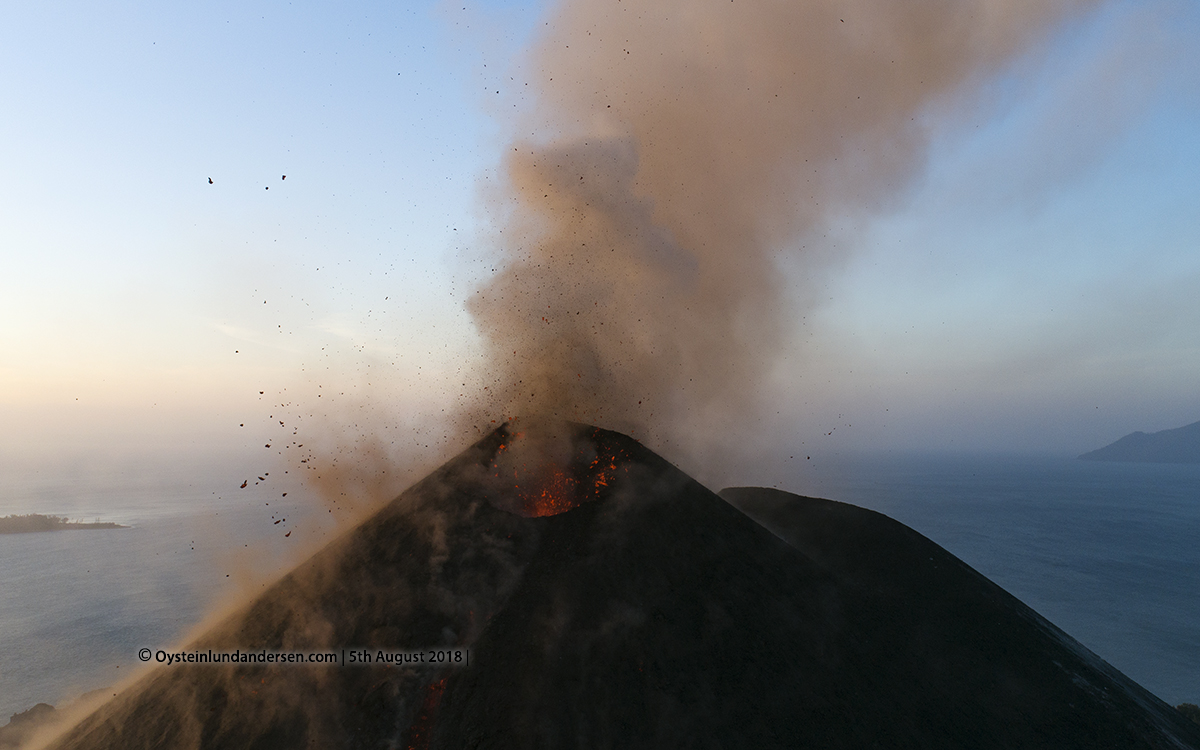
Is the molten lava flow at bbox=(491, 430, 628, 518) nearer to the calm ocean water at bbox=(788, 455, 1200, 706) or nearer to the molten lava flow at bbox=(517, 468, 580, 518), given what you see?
the molten lava flow at bbox=(517, 468, 580, 518)

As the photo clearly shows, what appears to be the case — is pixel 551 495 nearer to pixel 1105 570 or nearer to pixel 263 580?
pixel 263 580

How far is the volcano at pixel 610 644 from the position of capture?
817 inches

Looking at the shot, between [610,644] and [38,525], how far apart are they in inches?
10385

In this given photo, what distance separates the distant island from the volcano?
8903 inches

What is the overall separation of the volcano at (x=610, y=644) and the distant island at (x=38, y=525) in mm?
226147

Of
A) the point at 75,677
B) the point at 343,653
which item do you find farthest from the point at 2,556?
the point at 343,653

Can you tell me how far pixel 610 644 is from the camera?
22469 mm

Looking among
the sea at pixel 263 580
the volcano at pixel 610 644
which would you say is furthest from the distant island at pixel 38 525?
the volcano at pixel 610 644

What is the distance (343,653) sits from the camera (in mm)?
22906

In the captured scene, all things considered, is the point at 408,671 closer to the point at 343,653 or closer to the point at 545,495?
the point at 343,653

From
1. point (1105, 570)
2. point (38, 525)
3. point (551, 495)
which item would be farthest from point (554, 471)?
point (38, 525)

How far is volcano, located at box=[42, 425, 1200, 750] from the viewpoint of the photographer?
68.1ft

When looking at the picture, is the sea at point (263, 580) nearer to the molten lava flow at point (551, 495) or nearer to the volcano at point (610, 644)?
the volcano at point (610, 644)

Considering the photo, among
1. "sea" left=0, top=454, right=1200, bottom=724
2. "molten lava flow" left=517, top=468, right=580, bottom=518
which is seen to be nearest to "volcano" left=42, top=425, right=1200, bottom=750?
"molten lava flow" left=517, top=468, right=580, bottom=518
